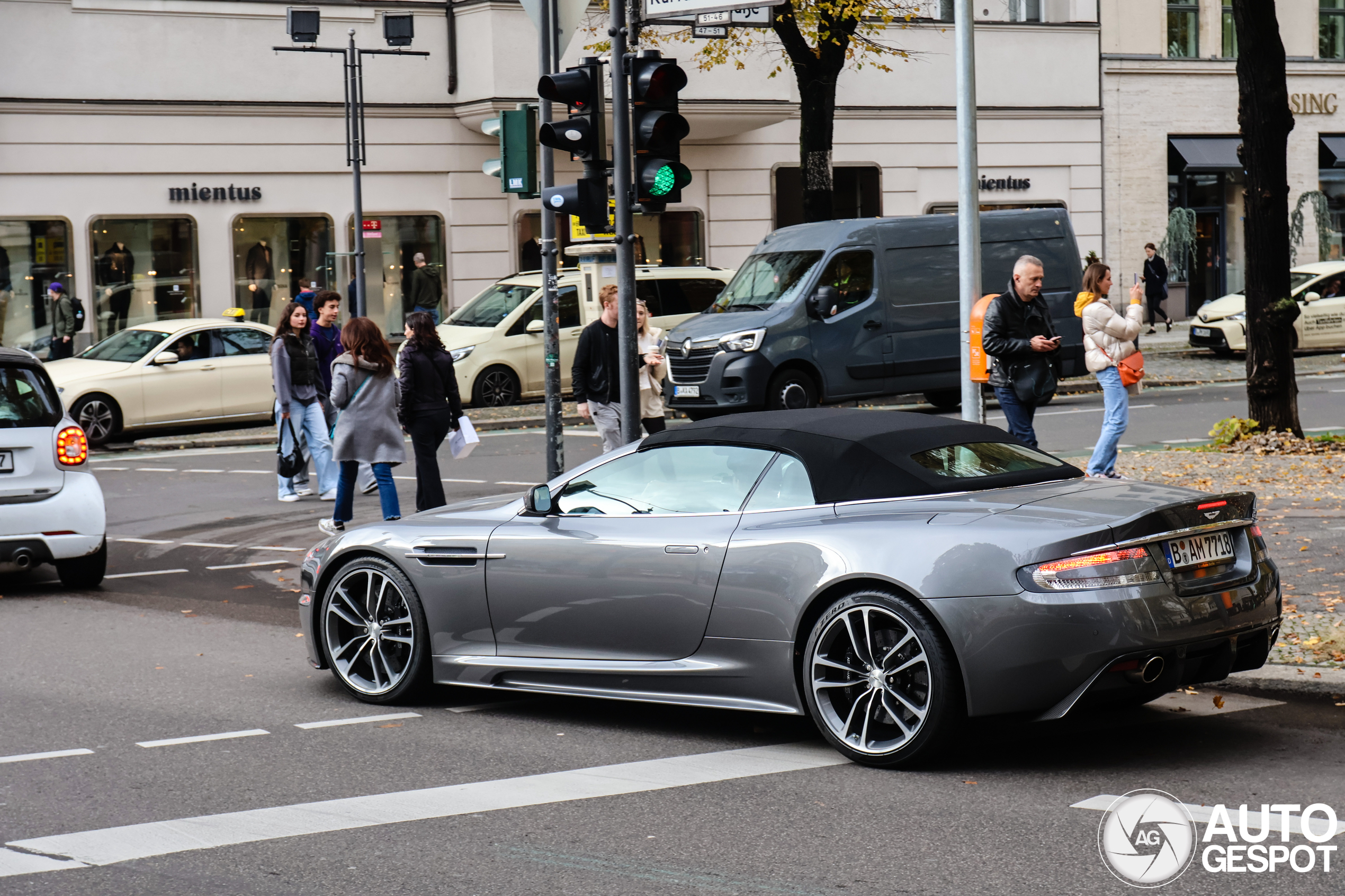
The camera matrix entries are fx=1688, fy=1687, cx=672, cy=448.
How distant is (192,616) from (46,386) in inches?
80.6

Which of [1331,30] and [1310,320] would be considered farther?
[1331,30]

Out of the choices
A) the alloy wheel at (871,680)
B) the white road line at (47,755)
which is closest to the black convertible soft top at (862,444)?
the alloy wheel at (871,680)

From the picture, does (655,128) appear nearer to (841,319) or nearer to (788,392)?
(788,392)

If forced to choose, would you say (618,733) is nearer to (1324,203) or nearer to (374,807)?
(374,807)

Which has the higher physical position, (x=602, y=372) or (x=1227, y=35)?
(x=1227, y=35)

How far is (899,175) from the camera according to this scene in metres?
32.3

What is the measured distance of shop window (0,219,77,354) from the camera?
2558 centimetres

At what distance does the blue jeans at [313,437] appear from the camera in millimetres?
14641

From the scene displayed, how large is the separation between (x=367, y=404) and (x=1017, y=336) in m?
4.63

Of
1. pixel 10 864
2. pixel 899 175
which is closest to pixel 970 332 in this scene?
pixel 10 864

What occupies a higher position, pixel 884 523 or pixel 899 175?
pixel 899 175

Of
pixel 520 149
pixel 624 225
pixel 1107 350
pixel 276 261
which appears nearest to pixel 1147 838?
pixel 624 225

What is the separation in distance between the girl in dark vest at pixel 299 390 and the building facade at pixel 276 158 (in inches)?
470
